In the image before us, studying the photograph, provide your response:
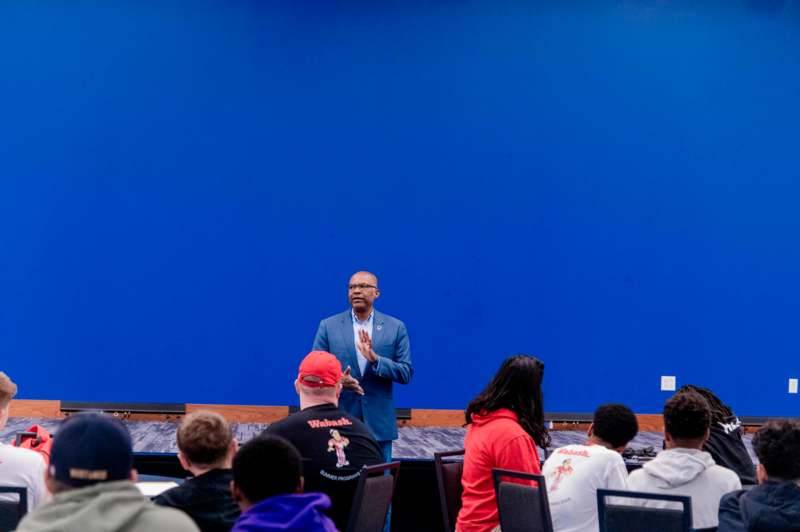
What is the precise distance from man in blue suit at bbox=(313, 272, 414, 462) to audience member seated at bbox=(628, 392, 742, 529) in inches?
79.0

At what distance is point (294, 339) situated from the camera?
6.41 metres

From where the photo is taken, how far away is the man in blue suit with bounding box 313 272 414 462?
495cm

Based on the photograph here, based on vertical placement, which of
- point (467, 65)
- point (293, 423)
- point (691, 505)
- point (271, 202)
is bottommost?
point (691, 505)

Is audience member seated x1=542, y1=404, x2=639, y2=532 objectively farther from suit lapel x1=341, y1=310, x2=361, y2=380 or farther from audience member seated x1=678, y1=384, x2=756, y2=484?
suit lapel x1=341, y1=310, x2=361, y2=380

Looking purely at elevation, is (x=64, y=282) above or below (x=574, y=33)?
below

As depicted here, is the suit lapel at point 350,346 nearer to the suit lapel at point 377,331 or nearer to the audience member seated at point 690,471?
the suit lapel at point 377,331

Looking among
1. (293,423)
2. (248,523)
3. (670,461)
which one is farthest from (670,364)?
(248,523)

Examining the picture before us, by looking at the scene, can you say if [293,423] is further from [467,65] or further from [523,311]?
[467,65]

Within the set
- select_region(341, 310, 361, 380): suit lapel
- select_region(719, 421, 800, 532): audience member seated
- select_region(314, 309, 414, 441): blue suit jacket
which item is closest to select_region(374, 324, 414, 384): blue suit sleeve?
select_region(314, 309, 414, 441): blue suit jacket

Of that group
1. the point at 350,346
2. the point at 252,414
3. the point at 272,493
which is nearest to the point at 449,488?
the point at 350,346

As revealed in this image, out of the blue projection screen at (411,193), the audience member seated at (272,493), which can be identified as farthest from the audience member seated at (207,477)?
the blue projection screen at (411,193)

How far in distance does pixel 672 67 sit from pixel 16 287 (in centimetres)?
493

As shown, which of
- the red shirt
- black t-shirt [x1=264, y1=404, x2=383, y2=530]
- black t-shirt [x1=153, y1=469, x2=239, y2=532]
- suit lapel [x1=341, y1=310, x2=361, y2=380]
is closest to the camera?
black t-shirt [x1=153, y1=469, x2=239, y2=532]

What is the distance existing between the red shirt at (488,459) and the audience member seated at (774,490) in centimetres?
80
